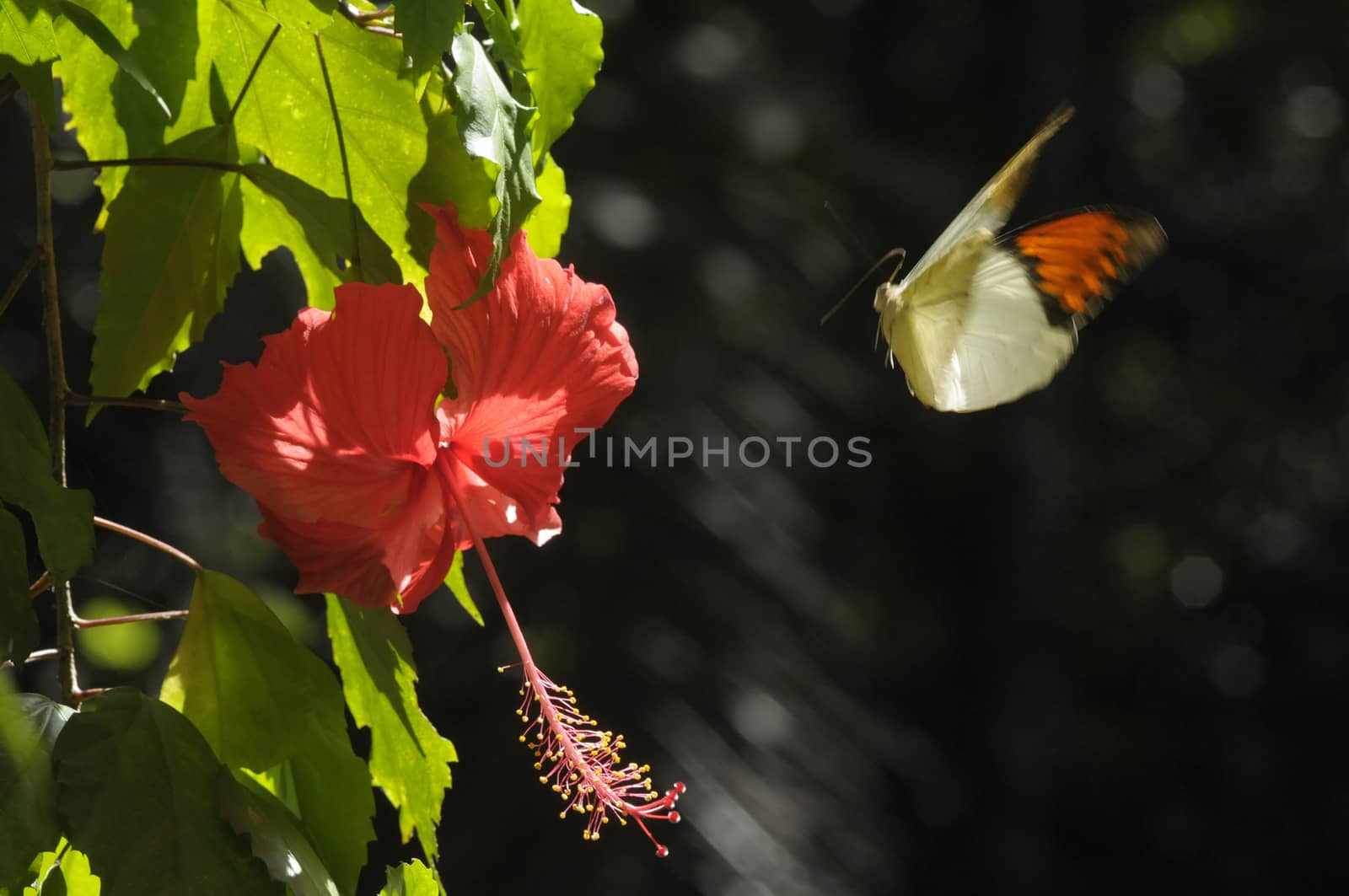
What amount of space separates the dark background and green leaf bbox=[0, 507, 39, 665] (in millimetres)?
1401

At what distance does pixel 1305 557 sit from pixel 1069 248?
4868mm

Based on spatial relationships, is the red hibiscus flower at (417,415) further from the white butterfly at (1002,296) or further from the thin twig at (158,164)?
the white butterfly at (1002,296)

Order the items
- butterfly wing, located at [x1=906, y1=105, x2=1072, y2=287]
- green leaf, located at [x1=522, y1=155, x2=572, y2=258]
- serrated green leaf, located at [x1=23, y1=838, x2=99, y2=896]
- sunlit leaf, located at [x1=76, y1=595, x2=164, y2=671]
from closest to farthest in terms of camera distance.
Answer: serrated green leaf, located at [x1=23, y1=838, x2=99, y2=896], green leaf, located at [x1=522, y1=155, x2=572, y2=258], butterfly wing, located at [x1=906, y1=105, x2=1072, y2=287], sunlit leaf, located at [x1=76, y1=595, x2=164, y2=671]

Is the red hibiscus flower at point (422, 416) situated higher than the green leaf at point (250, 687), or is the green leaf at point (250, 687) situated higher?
the red hibiscus flower at point (422, 416)

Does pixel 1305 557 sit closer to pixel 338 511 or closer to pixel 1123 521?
pixel 1123 521

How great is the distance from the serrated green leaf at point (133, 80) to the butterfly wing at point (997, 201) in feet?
1.81

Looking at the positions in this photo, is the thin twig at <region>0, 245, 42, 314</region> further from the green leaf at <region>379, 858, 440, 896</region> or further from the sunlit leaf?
the sunlit leaf

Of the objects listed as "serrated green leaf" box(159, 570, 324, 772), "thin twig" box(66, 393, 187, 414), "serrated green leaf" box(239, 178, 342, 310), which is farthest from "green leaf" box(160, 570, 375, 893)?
"serrated green leaf" box(239, 178, 342, 310)

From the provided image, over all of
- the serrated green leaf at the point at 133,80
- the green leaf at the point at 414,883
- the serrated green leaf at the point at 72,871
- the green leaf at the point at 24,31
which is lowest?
the serrated green leaf at the point at 72,871

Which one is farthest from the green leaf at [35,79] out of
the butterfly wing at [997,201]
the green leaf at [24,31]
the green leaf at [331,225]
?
the butterfly wing at [997,201]

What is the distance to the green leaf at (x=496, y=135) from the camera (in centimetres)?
64

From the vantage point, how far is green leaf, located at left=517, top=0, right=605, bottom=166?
747 millimetres

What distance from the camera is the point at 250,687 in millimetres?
751

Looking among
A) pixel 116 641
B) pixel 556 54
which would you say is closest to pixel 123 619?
pixel 556 54
